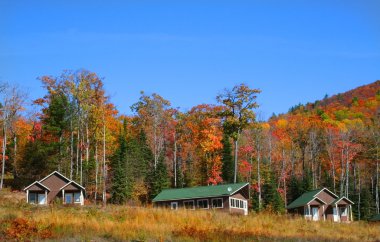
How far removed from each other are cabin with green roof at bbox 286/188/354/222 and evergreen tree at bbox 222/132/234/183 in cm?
980

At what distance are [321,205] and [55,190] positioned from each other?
114 ft

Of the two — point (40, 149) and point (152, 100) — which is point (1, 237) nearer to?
point (40, 149)

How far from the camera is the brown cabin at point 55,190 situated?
6025cm

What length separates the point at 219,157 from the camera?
244ft

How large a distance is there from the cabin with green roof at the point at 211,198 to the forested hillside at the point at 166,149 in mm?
3469

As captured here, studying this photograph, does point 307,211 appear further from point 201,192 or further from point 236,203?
point 201,192

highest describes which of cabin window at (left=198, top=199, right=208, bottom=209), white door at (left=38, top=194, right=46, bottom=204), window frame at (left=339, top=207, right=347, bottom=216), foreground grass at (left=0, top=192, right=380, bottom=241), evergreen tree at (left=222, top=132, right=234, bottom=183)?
evergreen tree at (left=222, top=132, right=234, bottom=183)

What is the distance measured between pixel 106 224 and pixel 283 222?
14545mm

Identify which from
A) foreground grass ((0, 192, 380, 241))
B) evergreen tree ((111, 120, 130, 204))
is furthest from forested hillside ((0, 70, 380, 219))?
foreground grass ((0, 192, 380, 241))

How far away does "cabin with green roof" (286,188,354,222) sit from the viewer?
67938 mm

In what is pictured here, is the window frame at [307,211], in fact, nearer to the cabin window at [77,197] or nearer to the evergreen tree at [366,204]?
the evergreen tree at [366,204]

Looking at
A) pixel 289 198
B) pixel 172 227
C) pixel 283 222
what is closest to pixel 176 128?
pixel 289 198

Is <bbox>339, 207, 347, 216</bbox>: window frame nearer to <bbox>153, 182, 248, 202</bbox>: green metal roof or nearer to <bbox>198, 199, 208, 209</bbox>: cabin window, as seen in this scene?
<bbox>153, 182, 248, 202</bbox>: green metal roof

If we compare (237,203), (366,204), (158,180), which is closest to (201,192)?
(237,203)
